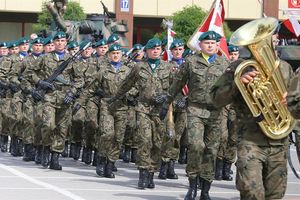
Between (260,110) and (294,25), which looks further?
(294,25)

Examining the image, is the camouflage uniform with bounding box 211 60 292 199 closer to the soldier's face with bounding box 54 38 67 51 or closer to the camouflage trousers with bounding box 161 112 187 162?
the camouflage trousers with bounding box 161 112 187 162

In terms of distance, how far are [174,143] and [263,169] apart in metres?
5.85

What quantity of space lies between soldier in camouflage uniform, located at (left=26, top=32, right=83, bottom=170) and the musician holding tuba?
6.51 metres

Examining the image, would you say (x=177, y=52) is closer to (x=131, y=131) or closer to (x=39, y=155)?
(x=131, y=131)

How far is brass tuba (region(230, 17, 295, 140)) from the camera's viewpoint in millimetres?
7863

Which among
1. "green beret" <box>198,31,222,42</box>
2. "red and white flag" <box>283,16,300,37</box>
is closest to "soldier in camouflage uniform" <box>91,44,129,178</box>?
"red and white flag" <box>283,16,300,37</box>

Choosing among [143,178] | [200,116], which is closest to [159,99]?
[143,178]

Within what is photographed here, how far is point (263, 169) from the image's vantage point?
8.09m

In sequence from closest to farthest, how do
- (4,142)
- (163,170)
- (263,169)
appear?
(263,169) → (163,170) → (4,142)

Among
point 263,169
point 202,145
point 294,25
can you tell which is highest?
point 294,25

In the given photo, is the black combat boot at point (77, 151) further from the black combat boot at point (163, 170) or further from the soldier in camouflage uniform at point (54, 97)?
the black combat boot at point (163, 170)

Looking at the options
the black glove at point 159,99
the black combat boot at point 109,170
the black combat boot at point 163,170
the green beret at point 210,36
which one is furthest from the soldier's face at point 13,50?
the green beret at point 210,36

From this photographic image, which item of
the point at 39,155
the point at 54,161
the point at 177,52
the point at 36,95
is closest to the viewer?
the point at 54,161

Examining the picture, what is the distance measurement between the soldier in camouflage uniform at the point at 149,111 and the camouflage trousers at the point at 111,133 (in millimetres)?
1076
